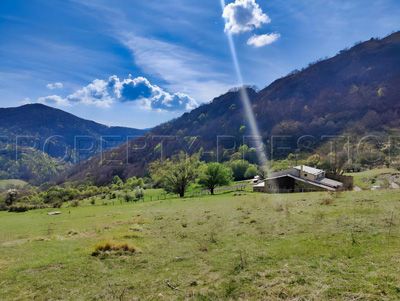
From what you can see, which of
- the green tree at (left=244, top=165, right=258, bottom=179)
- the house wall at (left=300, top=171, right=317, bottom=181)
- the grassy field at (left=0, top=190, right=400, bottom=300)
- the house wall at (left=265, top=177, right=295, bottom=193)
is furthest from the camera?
the green tree at (left=244, top=165, right=258, bottom=179)

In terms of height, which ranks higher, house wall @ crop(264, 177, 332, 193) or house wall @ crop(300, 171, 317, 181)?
house wall @ crop(300, 171, 317, 181)

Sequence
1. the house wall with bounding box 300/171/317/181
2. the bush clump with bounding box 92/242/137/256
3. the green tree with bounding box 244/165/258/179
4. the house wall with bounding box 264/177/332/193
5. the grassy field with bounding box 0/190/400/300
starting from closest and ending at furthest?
1. the grassy field with bounding box 0/190/400/300
2. the bush clump with bounding box 92/242/137/256
3. the house wall with bounding box 264/177/332/193
4. the house wall with bounding box 300/171/317/181
5. the green tree with bounding box 244/165/258/179

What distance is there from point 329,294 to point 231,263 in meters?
3.89

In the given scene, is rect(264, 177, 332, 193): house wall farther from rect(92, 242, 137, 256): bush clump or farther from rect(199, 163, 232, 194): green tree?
rect(92, 242, 137, 256): bush clump

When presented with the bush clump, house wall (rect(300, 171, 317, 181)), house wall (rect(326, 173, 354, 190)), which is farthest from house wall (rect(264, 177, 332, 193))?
the bush clump

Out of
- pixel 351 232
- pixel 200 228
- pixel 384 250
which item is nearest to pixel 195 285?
pixel 384 250

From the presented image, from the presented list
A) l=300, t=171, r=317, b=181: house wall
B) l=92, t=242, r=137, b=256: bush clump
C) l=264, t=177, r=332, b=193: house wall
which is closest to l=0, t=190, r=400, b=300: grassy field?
l=92, t=242, r=137, b=256: bush clump

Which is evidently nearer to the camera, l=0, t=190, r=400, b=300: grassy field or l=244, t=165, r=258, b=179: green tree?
l=0, t=190, r=400, b=300: grassy field

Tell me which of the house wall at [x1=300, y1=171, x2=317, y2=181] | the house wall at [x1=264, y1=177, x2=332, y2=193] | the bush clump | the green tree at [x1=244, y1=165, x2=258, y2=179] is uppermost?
the bush clump

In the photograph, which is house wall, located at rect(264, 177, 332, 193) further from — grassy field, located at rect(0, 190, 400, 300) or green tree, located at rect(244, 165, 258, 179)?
green tree, located at rect(244, 165, 258, 179)

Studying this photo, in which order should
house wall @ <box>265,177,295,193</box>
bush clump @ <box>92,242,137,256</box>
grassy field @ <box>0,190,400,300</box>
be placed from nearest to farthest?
grassy field @ <box>0,190,400,300</box>
bush clump @ <box>92,242,137,256</box>
house wall @ <box>265,177,295,193</box>

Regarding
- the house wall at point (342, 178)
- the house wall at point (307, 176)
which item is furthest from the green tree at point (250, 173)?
the house wall at point (307, 176)

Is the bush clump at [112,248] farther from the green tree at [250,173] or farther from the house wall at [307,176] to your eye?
the green tree at [250,173]

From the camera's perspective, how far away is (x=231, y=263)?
1074cm
